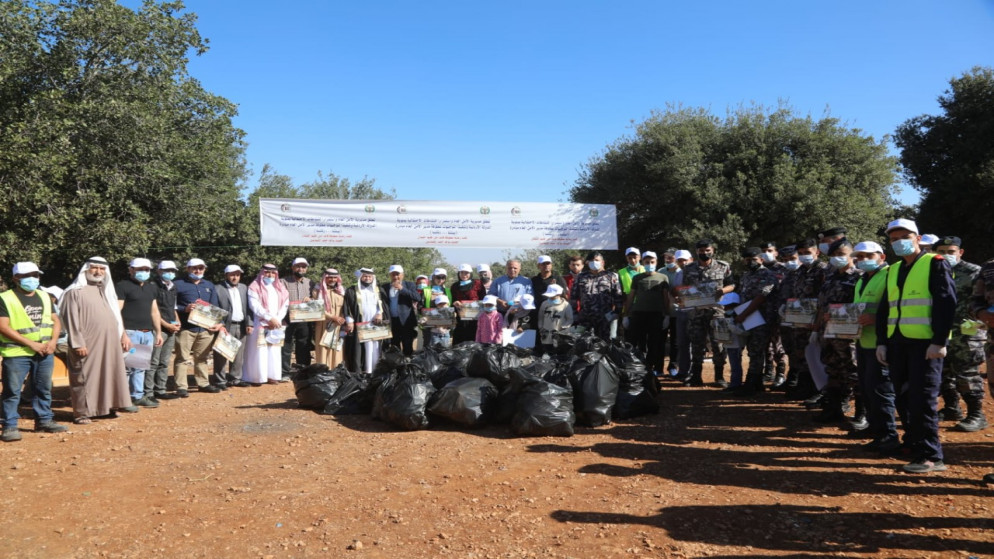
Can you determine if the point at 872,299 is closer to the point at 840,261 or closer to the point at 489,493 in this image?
the point at 840,261

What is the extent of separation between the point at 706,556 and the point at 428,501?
1.84 metres

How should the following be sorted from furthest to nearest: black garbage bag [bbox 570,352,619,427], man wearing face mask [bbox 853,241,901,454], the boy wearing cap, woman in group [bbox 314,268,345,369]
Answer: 1. woman in group [bbox 314,268,345,369]
2. the boy wearing cap
3. black garbage bag [bbox 570,352,619,427]
4. man wearing face mask [bbox 853,241,901,454]

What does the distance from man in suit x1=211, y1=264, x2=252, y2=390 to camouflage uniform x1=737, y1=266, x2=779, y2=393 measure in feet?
23.3

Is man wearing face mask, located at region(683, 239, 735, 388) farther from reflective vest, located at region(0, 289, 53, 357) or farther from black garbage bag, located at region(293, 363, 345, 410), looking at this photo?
reflective vest, located at region(0, 289, 53, 357)

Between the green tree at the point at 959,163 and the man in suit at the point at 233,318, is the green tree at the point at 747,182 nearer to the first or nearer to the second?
the green tree at the point at 959,163

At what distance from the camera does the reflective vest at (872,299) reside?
17.3 feet

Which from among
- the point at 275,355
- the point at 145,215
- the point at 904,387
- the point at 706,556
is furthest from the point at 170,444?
the point at 145,215

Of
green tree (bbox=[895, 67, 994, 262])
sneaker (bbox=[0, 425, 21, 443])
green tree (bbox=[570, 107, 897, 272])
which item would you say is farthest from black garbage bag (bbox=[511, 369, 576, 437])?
green tree (bbox=[895, 67, 994, 262])

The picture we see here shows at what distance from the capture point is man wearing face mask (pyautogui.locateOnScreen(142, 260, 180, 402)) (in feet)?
26.4

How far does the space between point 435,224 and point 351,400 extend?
5732 millimetres

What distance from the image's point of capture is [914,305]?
15.2 feet

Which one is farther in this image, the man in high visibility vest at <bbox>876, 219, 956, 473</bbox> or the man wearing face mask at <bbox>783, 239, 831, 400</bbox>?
the man wearing face mask at <bbox>783, 239, 831, 400</bbox>

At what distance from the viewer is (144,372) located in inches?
318

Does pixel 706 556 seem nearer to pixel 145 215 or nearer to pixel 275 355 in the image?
pixel 275 355
